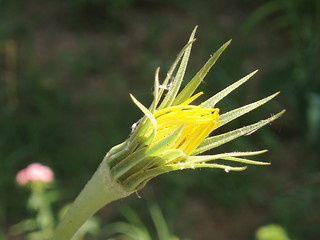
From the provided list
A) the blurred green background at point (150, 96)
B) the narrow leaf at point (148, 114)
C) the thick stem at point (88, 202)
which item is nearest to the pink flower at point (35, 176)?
the blurred green background at point (150, 96)

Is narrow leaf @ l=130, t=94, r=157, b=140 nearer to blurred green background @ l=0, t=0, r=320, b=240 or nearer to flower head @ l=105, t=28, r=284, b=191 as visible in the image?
flower head @ l=105, t=28, r=284, b=191

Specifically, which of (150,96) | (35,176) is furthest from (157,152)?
(150,96)

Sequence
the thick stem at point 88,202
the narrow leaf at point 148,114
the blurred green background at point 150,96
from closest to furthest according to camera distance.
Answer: the narrow leaf at point 148,114 → the thick stem at point 88,202 → the blurred green background at point 150,96

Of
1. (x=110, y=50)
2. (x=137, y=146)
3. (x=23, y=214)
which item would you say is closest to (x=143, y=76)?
Result: (x=110, y=50)

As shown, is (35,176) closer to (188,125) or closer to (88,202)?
(88,202)

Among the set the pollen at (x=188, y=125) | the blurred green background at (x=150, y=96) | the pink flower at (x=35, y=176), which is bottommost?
the pollen at (x=188, y=125)

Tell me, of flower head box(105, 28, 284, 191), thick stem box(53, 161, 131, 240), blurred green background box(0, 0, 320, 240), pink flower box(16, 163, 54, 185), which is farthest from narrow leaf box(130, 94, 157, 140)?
blurred green background box(0, 0, 320, 240)

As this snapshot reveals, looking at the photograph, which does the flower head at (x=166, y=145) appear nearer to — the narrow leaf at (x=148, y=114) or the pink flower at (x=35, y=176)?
the narrow leaf at (x=148, y=114)
